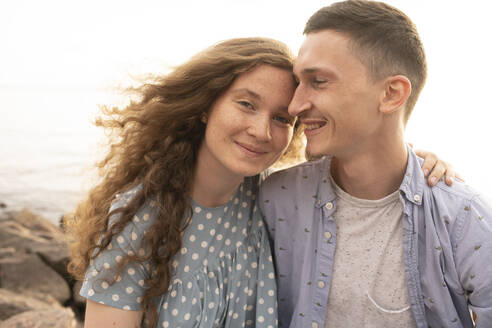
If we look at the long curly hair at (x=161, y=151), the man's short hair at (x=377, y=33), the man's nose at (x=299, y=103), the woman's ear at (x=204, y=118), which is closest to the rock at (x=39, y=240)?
the long curly hair at (x=161, y=151)

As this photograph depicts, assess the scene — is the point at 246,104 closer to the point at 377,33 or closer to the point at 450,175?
the point at 377,33

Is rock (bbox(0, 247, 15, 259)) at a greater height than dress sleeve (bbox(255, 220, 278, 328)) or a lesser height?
lesser

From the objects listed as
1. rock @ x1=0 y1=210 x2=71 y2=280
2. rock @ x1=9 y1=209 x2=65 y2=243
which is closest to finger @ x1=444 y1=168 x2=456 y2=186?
rock @ x1=0 y1=210 x2=71 y2=280

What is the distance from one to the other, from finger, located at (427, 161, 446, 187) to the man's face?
344mm

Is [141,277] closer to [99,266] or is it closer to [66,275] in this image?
[99,266]

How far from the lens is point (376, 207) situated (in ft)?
7.71

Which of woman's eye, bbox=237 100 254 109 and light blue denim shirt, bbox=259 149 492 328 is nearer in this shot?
light blue denim shirt, bbox=259 149 492 328

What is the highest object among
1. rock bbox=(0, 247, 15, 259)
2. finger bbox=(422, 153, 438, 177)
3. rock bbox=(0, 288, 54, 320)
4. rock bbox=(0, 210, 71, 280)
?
finger bbox=(422, 153, 438, 177)

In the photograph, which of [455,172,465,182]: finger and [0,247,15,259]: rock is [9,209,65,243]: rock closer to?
[0,247,15,259]: rock

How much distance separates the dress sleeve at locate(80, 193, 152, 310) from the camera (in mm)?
2146

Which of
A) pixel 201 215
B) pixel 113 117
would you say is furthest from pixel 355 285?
pixel 113 117

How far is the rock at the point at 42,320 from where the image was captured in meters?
3.09

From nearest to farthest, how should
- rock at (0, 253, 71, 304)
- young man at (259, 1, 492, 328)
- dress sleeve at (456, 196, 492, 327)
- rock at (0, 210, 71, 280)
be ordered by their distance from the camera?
dress sleeve at (456, 196, 492, 327) → young man at (259, 1, 492, 328) → rock at (0, 253, 71, 304) → rock at (0, 210, 71, 280)

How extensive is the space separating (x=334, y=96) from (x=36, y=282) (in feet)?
11.7
